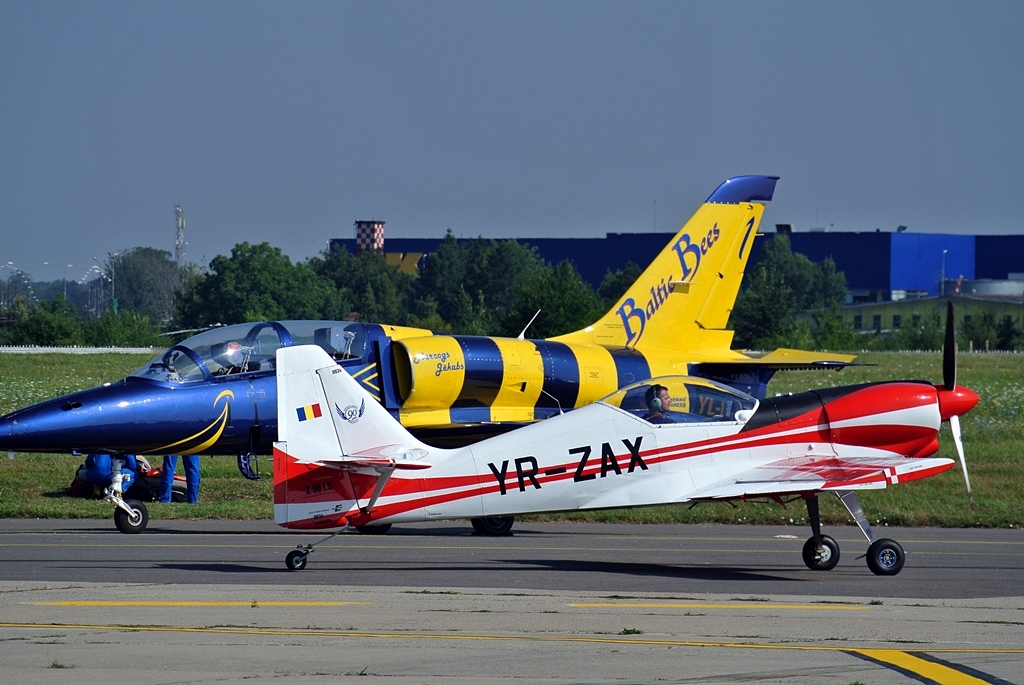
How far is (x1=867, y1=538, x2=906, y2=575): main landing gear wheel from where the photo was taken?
1192 cm

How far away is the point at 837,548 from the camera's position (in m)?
12.3

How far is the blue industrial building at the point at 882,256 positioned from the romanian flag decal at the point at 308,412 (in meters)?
120

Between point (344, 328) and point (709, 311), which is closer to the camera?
point (344, 328)

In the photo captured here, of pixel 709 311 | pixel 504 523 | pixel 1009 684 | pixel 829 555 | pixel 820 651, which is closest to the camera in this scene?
pixel 1009 684

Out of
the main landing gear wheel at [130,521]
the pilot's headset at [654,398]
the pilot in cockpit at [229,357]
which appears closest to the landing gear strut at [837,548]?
the pilot's headset at [654,398]

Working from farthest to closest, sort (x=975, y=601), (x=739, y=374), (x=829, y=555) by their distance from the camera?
(x=739, y=374) < (x=829, y=555) < (x=975, y=601)

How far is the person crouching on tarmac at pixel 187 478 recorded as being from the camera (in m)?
18.8

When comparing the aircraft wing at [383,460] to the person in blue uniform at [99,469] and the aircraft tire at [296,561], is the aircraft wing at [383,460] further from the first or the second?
the person in blue uniform at [99,469]

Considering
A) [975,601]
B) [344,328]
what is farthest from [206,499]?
[975,601]

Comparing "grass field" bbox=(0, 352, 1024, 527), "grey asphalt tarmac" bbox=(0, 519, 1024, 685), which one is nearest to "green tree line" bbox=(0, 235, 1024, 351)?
"grass field" bbox=(0, 352, 1024, 527)

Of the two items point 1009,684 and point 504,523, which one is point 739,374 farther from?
point 1009,684

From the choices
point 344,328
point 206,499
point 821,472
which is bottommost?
point 206,499

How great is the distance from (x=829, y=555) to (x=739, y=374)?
6.93 metres

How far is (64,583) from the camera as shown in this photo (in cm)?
1106
